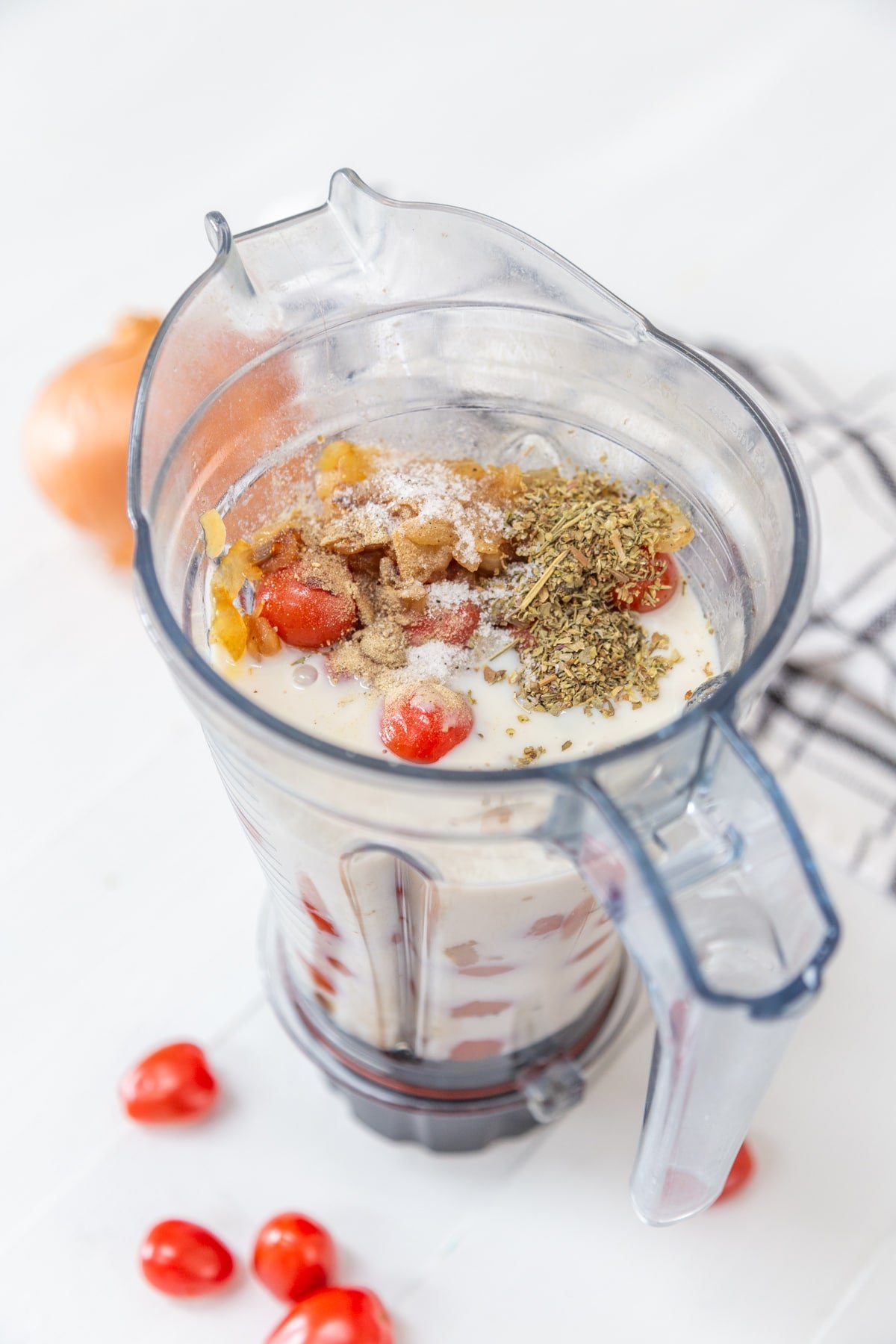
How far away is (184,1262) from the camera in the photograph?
894mm

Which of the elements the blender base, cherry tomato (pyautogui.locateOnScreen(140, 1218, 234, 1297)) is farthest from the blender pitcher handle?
cherry tomato (pyautogui.locateOnScreen(140, 1218, 234, 1297))

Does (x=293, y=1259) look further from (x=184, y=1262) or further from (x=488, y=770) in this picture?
(x=488, y=770)

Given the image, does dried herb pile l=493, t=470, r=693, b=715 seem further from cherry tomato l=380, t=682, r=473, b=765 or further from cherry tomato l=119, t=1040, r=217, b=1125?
cherry tomato l=119, t=1040, r=217, b=1125

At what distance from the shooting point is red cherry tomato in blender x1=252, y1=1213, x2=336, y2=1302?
0.89 m

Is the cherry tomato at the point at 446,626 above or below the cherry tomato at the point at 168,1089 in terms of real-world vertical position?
above

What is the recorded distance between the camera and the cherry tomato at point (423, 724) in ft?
2.41

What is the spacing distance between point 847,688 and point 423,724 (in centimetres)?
53

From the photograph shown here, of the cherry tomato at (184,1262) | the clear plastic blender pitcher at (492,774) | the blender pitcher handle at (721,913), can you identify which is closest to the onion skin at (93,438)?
the clear plastic blender pitcher at (492,774)

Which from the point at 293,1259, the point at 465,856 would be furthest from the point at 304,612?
the point at 293,1259

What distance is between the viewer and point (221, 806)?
1.11m

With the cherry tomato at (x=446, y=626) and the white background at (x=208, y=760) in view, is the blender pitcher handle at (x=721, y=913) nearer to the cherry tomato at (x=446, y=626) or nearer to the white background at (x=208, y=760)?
the cherry tomato at (x=446, y=626)

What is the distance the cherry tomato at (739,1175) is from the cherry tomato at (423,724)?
16.4 inches

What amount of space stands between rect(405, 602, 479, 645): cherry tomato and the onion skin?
455 millimetres

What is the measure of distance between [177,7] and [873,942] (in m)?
1.35
